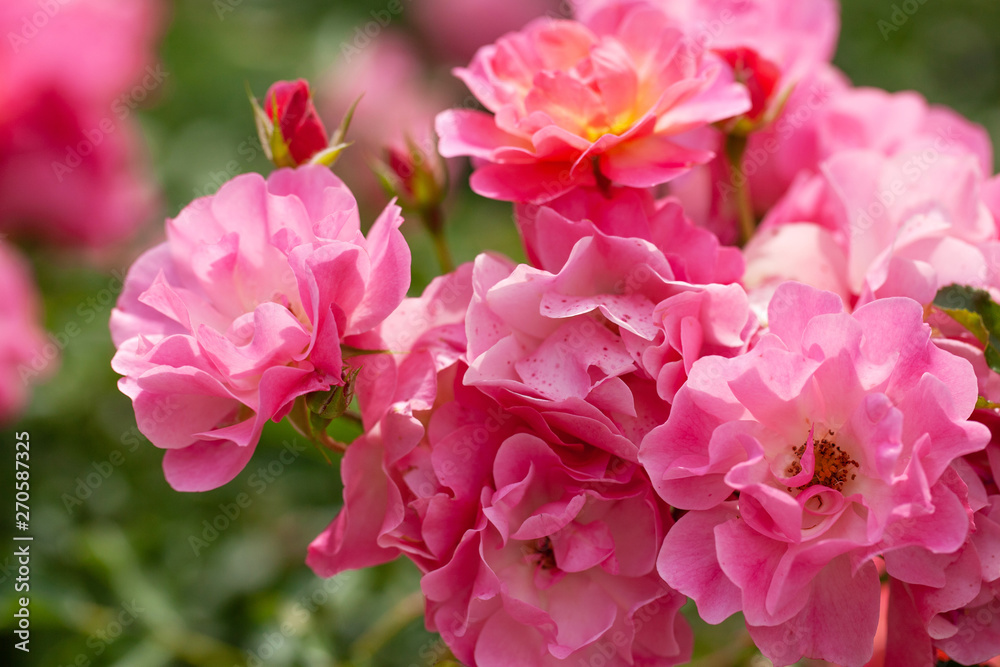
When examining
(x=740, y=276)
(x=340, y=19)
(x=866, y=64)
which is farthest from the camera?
(x=340, y=19)

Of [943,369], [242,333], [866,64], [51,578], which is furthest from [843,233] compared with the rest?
[866,64]

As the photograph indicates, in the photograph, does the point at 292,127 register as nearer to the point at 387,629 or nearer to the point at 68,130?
the point at 387,629

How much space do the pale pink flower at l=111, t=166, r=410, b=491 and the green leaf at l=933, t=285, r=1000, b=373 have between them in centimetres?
40

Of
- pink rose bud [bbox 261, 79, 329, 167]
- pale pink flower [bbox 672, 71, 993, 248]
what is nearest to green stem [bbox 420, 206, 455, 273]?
pink rose bud [bbox 261, 79, 329, 167]

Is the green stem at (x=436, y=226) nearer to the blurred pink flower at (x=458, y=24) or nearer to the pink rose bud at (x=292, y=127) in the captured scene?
the pink rose bud at (x=292, y=127)

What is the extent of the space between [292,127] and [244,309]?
0.17 metres

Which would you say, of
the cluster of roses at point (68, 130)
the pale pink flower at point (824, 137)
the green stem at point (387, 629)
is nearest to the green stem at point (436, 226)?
the pale pink flower at point (824, 137)

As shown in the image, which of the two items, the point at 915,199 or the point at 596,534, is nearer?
the point at 596,534

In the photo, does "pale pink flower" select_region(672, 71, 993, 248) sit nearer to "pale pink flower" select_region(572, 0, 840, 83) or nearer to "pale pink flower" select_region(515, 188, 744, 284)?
"pale pink flower" select_region(572, 0, 840, 83)

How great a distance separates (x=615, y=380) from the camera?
1.99ft

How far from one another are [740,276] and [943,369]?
163 mm

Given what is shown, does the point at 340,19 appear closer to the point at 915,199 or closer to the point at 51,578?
the point at 51,578

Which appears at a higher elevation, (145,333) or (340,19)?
(145,333)

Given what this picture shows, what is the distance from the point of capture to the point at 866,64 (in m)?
2.01
